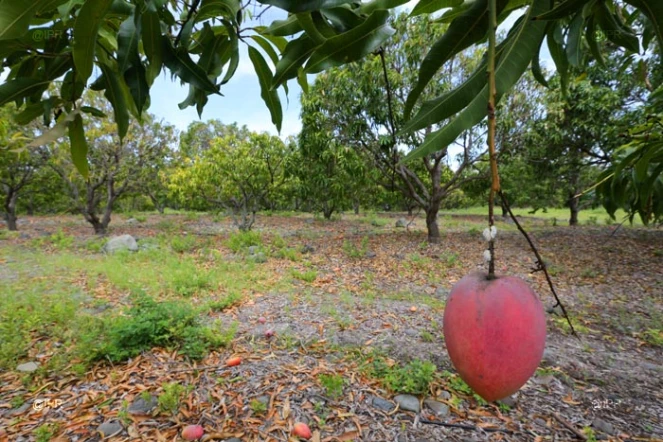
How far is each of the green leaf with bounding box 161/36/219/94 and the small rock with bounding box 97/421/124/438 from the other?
188 cm

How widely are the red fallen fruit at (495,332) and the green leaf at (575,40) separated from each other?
939 mm

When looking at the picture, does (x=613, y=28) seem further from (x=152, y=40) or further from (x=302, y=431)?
(x=302, y=431)

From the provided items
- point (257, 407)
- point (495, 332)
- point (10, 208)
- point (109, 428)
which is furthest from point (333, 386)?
point (10, 208)

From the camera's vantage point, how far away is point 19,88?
0.94m

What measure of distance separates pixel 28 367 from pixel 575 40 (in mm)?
3578

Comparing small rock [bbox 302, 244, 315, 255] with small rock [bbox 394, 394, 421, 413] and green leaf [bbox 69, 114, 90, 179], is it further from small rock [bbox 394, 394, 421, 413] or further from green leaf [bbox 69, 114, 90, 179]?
green leaf [bbox 69, 114, 90, 179]

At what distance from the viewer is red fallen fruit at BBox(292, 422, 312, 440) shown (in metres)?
1.73

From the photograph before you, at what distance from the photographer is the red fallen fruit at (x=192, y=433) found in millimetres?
1665

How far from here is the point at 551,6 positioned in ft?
2.42

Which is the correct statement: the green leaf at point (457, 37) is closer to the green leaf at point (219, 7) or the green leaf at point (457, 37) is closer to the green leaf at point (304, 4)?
the green leaf at point (304, 4)

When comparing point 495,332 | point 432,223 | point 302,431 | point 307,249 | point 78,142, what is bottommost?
point 302,431

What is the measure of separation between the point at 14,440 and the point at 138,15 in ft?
7.26

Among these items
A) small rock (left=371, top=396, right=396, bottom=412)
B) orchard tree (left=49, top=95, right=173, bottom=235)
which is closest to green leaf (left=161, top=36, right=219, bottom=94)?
small rock (left=371, top=396, right=396, bottom=412)

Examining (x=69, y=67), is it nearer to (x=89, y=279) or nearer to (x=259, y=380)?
(x=259, y=380)
